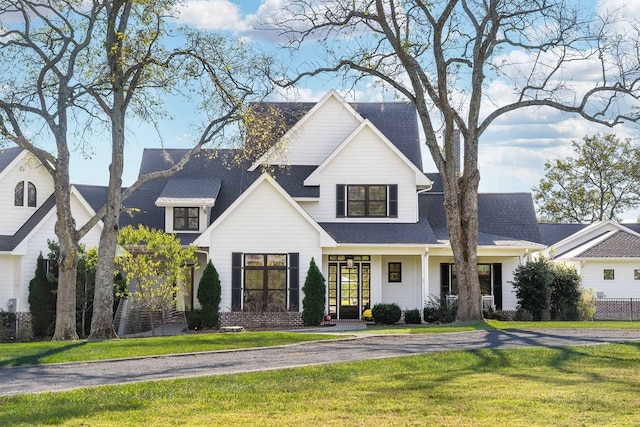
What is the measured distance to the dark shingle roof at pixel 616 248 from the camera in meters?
46.2

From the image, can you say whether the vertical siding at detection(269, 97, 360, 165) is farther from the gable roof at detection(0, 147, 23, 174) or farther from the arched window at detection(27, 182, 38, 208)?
the gable roof at detection(0, 147, 23, 174)

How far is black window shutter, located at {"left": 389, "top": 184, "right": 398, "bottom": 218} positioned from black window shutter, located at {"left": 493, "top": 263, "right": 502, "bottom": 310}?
482cm

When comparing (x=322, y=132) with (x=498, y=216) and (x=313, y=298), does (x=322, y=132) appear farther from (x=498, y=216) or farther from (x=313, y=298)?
(x=498, y=216)

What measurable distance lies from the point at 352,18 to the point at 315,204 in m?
9.07

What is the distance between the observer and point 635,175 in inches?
2645

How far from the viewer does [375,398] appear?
1362 cm

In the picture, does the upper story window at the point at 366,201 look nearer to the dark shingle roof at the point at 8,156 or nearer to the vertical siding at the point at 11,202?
the vertical siding at the point at 11,202

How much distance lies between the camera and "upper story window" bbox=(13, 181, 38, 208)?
3631 centimetres

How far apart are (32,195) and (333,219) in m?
12.0

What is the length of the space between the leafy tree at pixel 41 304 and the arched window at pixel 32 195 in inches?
151

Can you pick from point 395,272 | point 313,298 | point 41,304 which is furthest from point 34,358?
point 395,272

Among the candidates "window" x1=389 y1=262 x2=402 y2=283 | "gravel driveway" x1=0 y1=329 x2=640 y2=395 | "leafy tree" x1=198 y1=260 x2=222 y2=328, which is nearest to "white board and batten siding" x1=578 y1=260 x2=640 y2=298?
Result: "window" x1=389 y1=262 x2=402 y2=283

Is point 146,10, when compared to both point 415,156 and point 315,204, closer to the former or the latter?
point 315,204

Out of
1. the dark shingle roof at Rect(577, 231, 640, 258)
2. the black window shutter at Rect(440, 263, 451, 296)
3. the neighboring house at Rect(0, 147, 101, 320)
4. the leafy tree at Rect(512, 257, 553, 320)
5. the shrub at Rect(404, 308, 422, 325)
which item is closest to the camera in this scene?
the shrub at Rect(404, 308, 422, 325)
